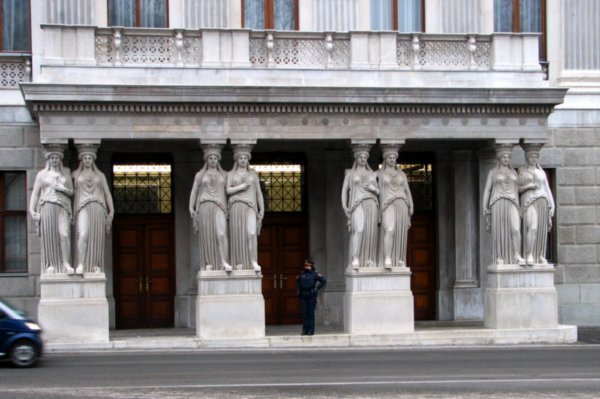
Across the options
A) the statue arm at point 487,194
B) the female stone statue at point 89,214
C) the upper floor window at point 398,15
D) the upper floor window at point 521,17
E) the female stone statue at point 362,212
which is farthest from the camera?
the upper floor window at point 521,17

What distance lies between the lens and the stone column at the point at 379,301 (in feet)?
89.4

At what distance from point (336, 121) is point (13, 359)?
31.3 ft

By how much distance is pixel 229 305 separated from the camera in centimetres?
2680

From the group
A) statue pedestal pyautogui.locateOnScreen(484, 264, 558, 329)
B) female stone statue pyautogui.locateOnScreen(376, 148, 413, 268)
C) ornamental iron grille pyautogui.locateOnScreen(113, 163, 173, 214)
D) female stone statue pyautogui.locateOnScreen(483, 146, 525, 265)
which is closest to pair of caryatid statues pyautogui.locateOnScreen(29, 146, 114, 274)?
ornamental iron grille pyautogui.locateOnScreen(113, 163, 173, 214)

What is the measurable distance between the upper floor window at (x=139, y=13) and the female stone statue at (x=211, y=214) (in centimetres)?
503

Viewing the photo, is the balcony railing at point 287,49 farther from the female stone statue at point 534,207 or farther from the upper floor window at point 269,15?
the upper floor window at point 269,15

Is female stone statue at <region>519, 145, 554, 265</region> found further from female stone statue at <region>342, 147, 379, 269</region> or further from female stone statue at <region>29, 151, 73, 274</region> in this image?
female stone statue at <region>29, 151, 73, 274</region>

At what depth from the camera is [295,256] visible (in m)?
31.1

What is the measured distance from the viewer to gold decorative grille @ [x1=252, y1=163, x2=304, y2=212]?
31.0 metres

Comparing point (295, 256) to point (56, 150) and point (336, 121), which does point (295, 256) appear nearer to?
point (336, 121)

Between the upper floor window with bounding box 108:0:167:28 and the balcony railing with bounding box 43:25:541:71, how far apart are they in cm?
311

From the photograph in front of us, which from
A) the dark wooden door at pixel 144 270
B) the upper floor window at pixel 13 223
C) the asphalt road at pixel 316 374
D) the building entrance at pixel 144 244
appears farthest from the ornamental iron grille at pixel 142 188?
the asphalt road at pixel 316 374

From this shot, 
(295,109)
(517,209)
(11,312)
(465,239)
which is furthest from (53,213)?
(465,239)

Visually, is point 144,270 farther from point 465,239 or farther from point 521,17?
point 521,17
